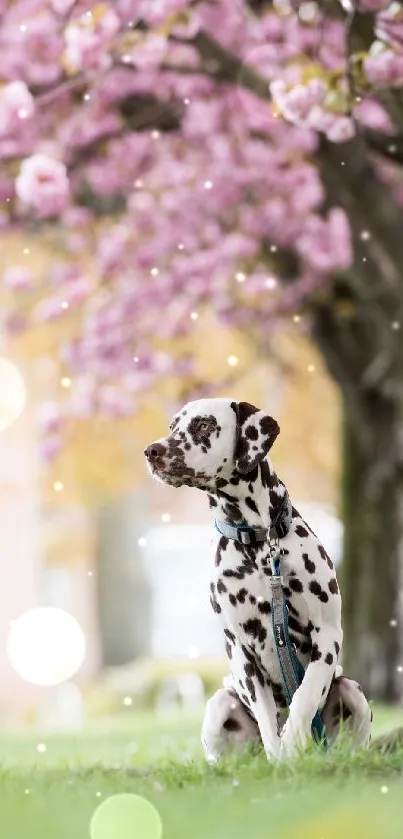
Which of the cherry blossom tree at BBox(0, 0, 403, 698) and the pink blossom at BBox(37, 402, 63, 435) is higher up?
the cherry blossom tree at BBox(0, 0, 403, 698)

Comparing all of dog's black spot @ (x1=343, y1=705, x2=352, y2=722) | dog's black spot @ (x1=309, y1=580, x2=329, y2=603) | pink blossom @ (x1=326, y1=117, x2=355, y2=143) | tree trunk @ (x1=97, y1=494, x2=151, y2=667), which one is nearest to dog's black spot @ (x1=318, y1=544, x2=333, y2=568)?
dog's black spot @ (x1=309, y1=580, x2=329, y2=603)

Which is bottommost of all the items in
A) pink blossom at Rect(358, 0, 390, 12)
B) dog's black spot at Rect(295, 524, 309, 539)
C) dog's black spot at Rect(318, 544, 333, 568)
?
dog's black spot at Rect(318, 544, 333, 568)

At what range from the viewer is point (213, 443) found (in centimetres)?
365

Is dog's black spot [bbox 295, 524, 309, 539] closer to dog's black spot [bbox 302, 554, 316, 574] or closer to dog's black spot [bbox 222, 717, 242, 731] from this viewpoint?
dog's black spot [bbox 302, 554, 316, 574]

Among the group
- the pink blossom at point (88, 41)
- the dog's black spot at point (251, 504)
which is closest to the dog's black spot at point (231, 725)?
the dog's black spot at point (251, 504)

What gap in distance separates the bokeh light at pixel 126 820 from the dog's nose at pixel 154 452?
1.06m

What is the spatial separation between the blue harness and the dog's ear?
207mm

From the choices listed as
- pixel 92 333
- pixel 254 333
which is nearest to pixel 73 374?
pixel 92 333

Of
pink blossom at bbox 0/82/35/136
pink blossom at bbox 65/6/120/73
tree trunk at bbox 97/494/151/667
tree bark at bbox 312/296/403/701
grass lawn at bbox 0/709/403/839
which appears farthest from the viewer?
Result: tree trunk at bbox 97/494/151/667

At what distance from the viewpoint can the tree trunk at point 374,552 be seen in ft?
32.2

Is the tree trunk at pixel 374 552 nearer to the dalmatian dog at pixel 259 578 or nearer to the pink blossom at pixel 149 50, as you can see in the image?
the pink blossom at pixel 149 50

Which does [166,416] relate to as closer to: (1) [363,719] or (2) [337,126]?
(2) [337,126]

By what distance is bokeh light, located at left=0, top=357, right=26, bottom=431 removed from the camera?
50.1ft

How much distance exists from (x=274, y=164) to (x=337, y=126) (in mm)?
3394
